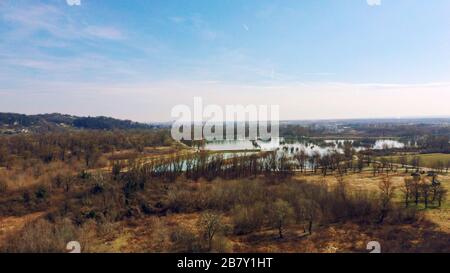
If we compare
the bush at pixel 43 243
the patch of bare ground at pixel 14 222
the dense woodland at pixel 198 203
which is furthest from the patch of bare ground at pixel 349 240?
the patch of bare ground at pixel 14 222

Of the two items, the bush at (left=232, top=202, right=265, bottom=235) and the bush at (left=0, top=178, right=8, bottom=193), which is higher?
the bush at (left=0, top=178, right=8, bottom=193)

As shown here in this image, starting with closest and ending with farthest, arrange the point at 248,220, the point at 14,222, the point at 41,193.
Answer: the point at 248,220, the point at 14,222, the point at 41,193

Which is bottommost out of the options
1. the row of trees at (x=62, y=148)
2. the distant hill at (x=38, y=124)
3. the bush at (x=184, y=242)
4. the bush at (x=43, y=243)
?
the bush at (x=184, y=242)

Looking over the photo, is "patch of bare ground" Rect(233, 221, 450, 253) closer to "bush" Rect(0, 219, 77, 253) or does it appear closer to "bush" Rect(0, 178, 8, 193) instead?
"bush" Rect(0, 219, 77, 253)

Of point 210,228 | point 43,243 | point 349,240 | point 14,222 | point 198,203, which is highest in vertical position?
point 43,243

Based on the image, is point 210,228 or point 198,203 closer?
point 210,228

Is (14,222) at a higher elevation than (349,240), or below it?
below

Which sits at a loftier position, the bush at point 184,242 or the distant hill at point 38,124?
the distant hill at point 38,124

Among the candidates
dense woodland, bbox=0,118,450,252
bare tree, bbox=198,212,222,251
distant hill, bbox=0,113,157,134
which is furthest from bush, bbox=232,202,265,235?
distant hill, bbox=0,113,157,134

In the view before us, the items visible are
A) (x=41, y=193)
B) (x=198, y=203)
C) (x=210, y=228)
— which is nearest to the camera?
(x=210, y=228)

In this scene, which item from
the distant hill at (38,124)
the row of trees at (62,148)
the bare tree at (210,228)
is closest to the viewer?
the bare tree at (210,228)

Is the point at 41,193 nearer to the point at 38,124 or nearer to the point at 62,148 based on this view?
the point at 62,148

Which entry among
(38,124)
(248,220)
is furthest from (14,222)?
(38,124)

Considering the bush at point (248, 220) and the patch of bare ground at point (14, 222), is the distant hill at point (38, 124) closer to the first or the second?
the patch of bare ground at point (14, 222)
